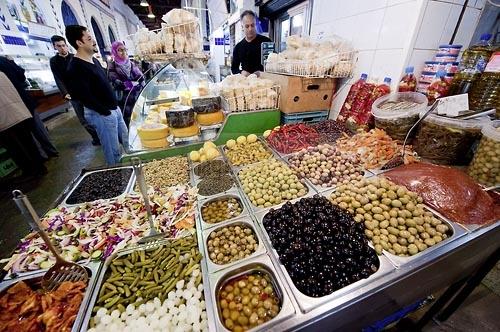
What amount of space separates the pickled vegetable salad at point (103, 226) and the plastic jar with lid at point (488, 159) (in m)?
2.27

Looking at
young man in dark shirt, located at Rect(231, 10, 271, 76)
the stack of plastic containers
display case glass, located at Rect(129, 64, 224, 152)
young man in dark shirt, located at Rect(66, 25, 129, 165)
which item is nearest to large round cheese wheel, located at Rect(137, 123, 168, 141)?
display case glass, located at Rect(129, 64, 224, 152)

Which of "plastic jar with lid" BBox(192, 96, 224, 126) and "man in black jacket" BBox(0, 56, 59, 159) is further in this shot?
"man in black jacket" BBox(0, 56, 59, 159)

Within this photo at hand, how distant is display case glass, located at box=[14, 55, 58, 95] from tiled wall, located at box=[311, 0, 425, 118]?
9239 millimetres

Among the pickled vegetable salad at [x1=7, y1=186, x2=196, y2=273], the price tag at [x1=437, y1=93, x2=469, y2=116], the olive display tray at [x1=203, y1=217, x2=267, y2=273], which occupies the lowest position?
the pickled vegetable salad at [x1=7, y1=186, x2=196, y2=273]

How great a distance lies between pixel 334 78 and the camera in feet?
9.47

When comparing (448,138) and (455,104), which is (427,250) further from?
(455,104)

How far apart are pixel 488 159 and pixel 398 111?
29.9 inches

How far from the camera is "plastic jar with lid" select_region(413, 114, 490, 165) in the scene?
174 cm

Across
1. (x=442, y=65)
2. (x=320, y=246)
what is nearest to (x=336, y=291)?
(x=320, y=246)

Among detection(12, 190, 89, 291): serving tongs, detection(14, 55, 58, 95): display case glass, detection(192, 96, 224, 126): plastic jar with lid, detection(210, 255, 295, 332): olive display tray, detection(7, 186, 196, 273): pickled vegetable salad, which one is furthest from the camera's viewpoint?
detection(14, 55, 58, 95): display case glass

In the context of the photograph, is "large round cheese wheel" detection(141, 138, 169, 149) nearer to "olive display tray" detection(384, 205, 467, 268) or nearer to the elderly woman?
"olive display tray" detection(384, 205, 467, 268)

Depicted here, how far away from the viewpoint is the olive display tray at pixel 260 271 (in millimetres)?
1020

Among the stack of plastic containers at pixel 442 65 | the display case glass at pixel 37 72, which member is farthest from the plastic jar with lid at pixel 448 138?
the display case glass at pixel 37 72

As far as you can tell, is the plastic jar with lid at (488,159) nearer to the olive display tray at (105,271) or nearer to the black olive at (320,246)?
the black olive at (320,246)
